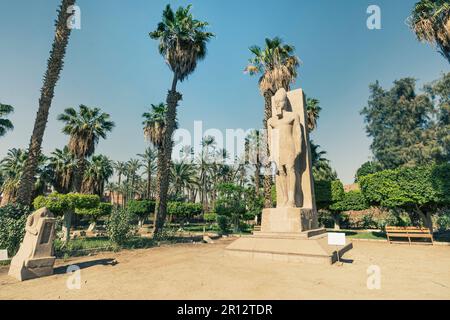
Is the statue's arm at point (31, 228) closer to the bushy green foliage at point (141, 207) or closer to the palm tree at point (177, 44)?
the palm tree at point (177, 44)

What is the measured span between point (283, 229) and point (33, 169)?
12.0m

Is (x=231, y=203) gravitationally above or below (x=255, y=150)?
below

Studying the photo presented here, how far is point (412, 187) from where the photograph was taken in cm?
1439

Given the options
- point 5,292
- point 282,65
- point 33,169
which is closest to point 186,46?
point 282,65

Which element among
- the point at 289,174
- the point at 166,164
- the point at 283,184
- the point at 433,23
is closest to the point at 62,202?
the point at 166,164

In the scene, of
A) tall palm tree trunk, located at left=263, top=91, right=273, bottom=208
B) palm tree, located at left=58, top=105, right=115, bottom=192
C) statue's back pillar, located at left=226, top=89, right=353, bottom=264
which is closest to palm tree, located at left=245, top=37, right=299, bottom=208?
tall palm tree trunk, located at left=263, top=91, right=273, bottom=208

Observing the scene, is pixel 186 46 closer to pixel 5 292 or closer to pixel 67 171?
pixel 5 292

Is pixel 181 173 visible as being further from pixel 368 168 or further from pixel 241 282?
pixel 241 282

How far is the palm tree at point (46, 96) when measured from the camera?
11067 millimetres

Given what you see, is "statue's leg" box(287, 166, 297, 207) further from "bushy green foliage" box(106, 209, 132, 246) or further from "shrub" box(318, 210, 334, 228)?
"shrub" box(318, 210, 334, 228)

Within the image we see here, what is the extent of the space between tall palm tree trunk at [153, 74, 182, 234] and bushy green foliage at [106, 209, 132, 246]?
4.27m

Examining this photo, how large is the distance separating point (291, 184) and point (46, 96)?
12.8 metres

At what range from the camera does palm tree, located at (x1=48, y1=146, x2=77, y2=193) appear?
3016cm
